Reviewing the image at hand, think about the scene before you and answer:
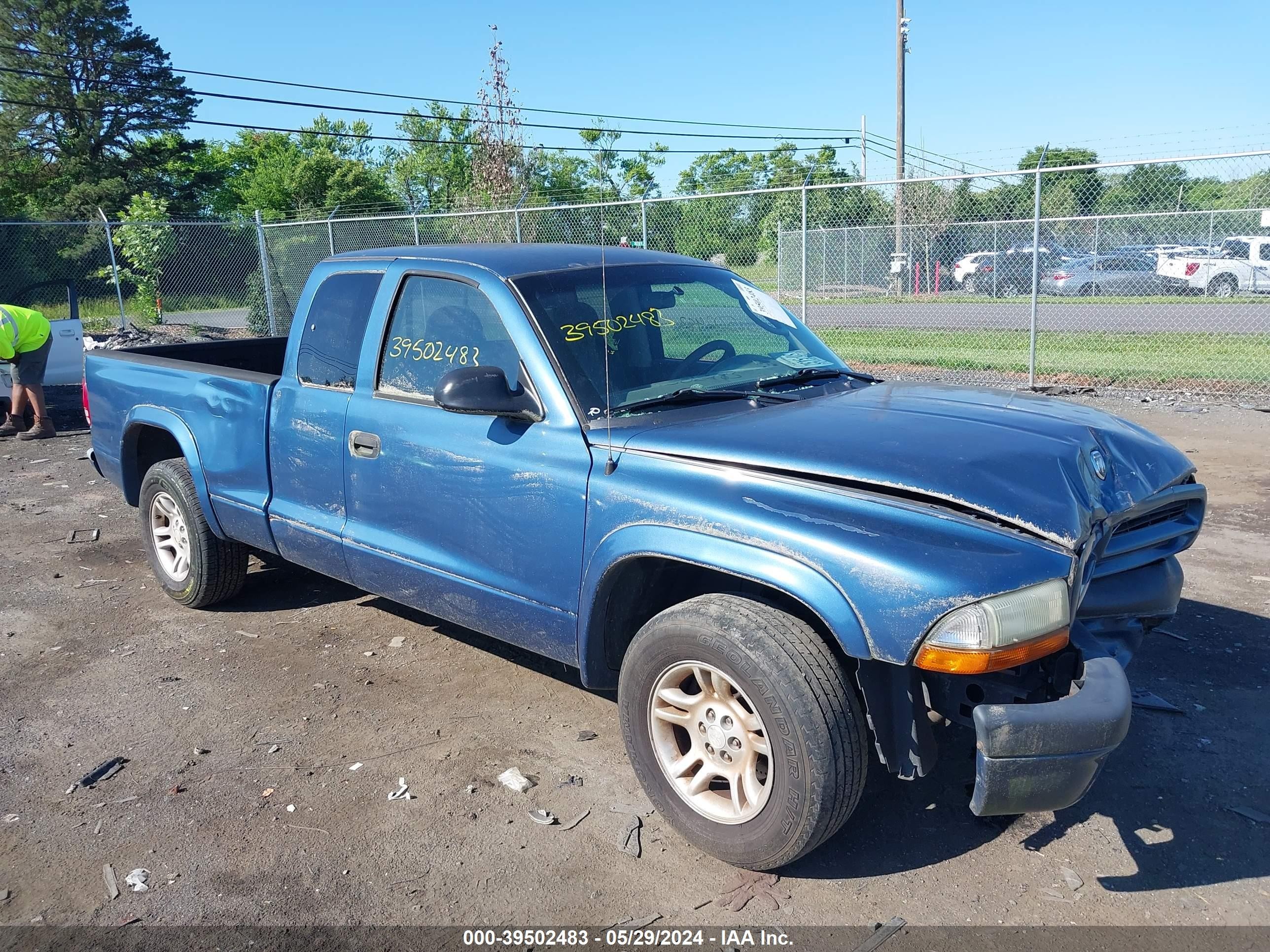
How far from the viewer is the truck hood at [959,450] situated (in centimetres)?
279

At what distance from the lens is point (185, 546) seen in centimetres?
540

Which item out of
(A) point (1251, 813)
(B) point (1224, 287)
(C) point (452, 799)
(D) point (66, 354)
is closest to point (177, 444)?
(C) point (452, 799)

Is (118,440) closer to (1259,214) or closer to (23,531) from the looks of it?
(23,531)

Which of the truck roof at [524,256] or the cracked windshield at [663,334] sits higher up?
the truck roof at [524,256]

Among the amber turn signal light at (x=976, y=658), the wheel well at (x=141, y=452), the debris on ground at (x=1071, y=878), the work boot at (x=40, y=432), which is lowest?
the debris on ground at (x=1071, y=878)

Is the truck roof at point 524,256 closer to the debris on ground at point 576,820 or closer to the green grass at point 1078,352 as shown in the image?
Result: the debris on ground at point 576,820

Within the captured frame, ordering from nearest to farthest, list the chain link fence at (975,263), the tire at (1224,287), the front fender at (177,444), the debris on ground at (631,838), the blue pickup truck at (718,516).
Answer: the blue pickup truck at (718,516), the debris on ground at (631,838), the front fender at (177,444), the chain link fence at (975,263), the tire at (1224,287)

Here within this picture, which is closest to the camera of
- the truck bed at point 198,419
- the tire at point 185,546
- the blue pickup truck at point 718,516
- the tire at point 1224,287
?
the blue pickup truck at point 718,516

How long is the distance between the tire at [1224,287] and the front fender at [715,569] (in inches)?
712

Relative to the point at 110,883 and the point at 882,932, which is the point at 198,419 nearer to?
the point at 110,883

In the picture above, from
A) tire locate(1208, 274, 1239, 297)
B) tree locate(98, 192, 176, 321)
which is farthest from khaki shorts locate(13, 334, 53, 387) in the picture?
tire locate(1208, 274, 1239, 297)

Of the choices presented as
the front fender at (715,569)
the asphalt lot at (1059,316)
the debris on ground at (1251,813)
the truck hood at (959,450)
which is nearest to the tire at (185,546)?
the front fender at (715,569)

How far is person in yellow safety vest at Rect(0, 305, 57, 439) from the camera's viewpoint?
1014cm

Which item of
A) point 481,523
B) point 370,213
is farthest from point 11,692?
point 370,213
